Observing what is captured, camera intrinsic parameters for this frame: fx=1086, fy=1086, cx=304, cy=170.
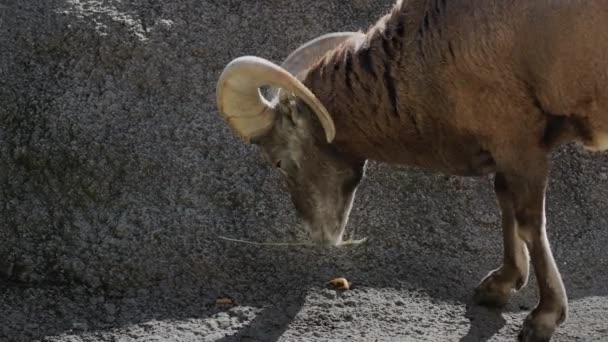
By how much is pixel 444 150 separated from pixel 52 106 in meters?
3.43

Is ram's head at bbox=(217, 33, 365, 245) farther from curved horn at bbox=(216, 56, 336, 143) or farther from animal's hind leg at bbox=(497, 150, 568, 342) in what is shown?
animal's hind leg at bbox=(497, 150, 568, 342)

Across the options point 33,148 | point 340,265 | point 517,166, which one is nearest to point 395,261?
point 340,265

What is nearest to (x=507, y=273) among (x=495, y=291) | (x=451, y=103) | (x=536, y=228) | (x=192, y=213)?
(x=495, y=291)

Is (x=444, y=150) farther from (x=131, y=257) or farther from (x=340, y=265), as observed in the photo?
(x=131, y=257)

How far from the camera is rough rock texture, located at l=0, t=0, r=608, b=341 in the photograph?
7746mm

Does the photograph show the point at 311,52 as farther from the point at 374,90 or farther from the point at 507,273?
the point at 507,273

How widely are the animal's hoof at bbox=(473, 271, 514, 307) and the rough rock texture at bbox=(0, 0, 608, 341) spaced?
0.10 metres

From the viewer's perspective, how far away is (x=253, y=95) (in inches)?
286

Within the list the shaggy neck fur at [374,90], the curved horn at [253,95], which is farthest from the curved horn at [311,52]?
the curved horn at [253,95]

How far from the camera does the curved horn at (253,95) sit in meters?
6.92

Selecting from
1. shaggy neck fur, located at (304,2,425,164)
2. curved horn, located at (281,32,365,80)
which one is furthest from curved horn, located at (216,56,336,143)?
curved horn, located at (281,32,365,80)

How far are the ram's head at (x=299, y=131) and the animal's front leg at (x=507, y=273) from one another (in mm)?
1119

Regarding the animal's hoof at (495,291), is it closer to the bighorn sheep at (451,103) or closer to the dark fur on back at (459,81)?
the bighorn sheep at (451,103)

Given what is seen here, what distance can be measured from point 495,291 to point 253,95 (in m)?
2.32
